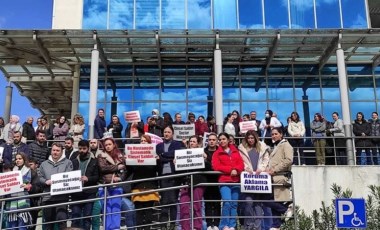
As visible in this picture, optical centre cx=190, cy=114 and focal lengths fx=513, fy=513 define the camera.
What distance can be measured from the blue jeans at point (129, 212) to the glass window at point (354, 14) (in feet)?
43.0

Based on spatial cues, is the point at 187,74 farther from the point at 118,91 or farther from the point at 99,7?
the point at 99,7

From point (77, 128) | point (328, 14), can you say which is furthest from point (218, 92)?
point (328, 14)

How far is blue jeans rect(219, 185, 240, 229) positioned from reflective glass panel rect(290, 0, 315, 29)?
38.8 ft

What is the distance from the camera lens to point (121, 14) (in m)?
18.4

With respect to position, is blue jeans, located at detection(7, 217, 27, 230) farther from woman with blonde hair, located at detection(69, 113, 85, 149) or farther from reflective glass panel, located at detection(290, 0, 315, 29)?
reflective glass panel, located at detection(290, 0, 315, 29)

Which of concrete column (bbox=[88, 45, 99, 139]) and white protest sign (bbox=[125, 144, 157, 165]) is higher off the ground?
concrete column (bbox=[88, 45, 99, 139])

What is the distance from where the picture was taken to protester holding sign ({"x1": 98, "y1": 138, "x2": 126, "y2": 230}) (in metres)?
7.85

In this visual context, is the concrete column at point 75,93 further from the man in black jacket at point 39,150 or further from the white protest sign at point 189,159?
the white protest sign at point 189,159

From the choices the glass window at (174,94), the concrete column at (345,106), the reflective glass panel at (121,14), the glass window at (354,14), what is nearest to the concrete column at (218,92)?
the glass window at (174,94)

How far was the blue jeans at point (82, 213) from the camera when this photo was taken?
7.85m

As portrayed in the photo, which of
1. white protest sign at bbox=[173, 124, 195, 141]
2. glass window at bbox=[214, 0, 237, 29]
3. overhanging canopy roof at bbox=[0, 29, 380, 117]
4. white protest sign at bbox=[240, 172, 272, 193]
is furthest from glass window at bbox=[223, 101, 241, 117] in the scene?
white protest sign at bbox=[240, 172, 272, 193]

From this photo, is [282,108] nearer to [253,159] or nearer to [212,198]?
[253,159]

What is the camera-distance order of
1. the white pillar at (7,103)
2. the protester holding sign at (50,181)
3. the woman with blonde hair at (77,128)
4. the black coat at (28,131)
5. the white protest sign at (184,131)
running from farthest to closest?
the white pillar at (7,103)
the black coat at (28,131)
the woman with blonde hair at (77,128)
the white protest sign at (184,131)
the protester holding sign at (50,181)

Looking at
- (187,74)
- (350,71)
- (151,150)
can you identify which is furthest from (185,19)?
(151,150)
